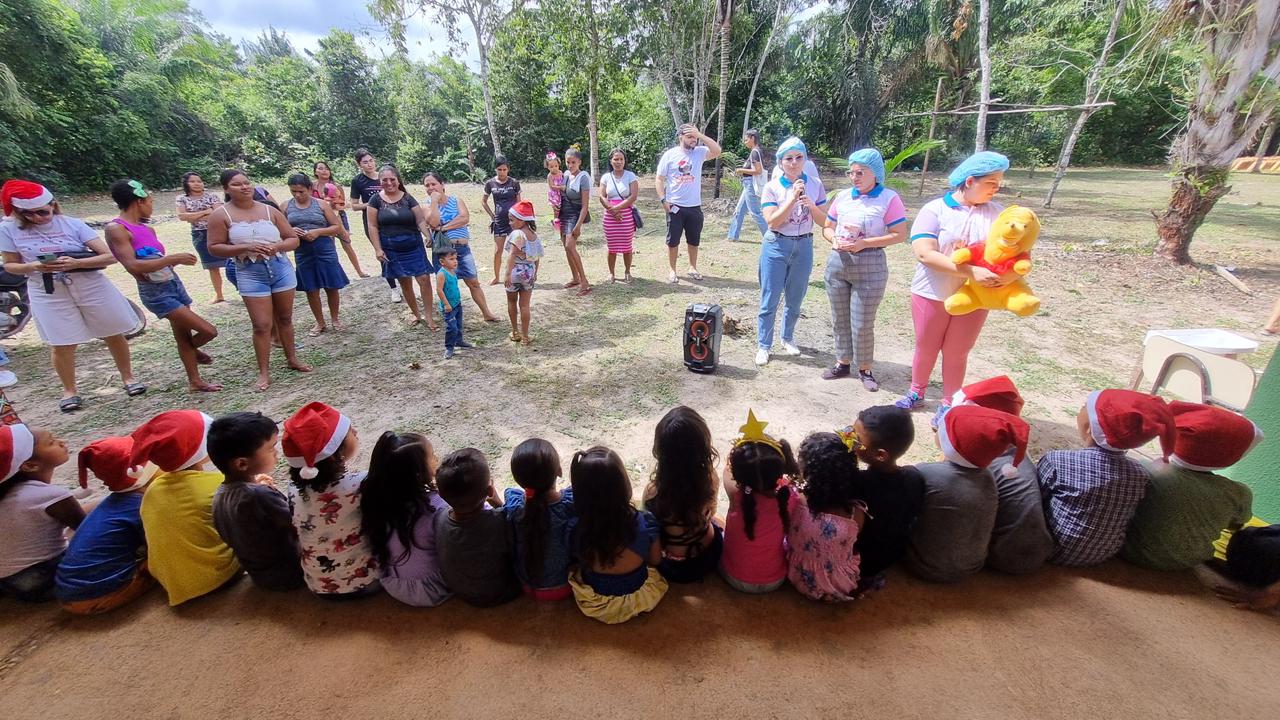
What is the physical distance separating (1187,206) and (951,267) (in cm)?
662

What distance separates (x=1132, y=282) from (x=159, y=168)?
24.5 m

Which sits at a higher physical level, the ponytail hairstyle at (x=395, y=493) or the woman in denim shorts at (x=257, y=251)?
the woman in denim shorts at (x=257, y=251)

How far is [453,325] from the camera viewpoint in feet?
16.6

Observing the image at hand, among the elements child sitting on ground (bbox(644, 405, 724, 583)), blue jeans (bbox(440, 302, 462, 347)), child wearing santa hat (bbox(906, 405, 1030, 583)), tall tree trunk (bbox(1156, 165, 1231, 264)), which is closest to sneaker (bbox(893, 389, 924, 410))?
child wearing santa hat (bbox(906, 405, 1030, 583))

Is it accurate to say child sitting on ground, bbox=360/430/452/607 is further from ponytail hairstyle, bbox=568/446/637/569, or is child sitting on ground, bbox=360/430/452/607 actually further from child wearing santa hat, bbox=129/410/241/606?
child wearing santa hat, bbox=129/410/241/606

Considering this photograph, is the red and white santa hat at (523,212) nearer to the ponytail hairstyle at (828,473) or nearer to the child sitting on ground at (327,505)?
the child sitting on ground at (327,505)

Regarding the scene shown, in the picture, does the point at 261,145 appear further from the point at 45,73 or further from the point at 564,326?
the point at 564,326

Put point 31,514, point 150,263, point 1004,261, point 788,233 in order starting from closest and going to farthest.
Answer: point 31,514, point 1004,261, point 150,263, point 788,233

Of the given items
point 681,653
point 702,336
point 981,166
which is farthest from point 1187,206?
point 681,653

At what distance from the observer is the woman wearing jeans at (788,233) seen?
4.26 m

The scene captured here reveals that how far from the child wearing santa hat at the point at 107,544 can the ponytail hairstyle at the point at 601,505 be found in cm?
182

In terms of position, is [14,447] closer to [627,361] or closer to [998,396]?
[627,361]

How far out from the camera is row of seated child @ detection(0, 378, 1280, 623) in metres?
2.06

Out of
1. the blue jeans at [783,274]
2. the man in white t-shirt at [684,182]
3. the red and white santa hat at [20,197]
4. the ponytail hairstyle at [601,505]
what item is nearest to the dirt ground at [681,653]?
the ponytail hairstyle at [601,505]
